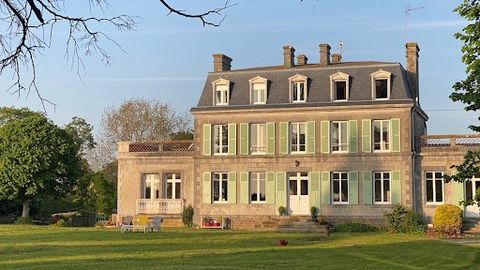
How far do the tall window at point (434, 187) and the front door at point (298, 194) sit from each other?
589cm

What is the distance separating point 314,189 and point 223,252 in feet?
51.8

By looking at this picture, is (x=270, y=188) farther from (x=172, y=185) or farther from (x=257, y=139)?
(x=172, y=185)

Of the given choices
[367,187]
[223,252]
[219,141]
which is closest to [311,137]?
[367,187]

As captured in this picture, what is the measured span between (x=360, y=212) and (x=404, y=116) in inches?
200

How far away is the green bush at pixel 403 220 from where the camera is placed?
3198cm

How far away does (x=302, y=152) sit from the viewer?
3531 cm

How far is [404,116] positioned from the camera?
33375 millimetres

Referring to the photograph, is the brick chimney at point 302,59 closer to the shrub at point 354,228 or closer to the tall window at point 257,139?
the tall window at point 257,139

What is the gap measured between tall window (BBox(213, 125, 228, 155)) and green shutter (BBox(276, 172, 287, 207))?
325 cm

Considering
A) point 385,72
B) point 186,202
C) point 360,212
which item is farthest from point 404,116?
point 186,202

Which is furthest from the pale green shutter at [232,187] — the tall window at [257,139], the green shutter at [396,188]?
the green shutter at [396,188]

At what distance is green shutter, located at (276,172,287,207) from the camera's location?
116ft

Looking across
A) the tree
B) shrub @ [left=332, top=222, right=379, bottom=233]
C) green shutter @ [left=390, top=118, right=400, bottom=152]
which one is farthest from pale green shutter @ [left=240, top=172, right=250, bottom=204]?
the tree

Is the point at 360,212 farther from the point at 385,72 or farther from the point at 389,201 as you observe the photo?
the point at 385,72
